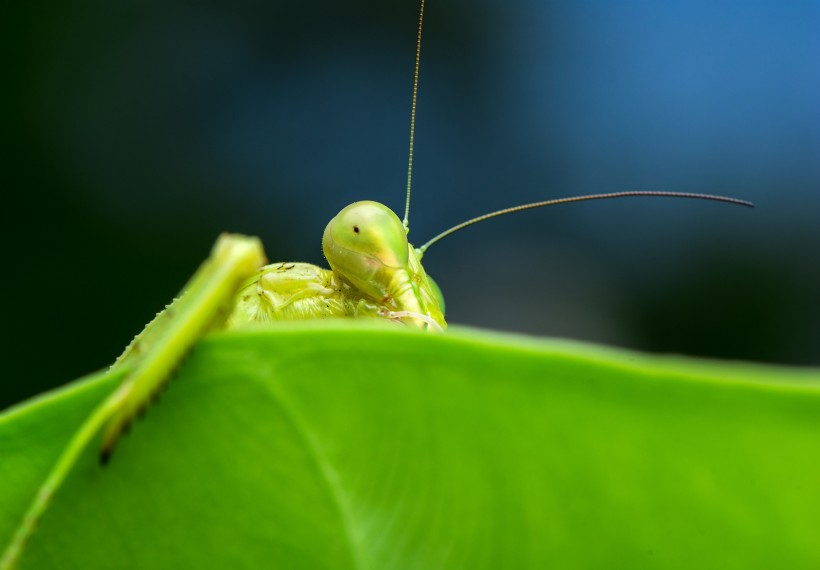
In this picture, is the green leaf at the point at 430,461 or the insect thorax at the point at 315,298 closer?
the green leaf at the point at 430,461

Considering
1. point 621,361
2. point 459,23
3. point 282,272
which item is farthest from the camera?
point 459,23

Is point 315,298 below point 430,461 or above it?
below

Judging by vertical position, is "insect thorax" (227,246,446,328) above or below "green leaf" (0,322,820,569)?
below

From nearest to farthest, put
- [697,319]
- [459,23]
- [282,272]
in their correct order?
[282,272] → [697,319] → [459,23]

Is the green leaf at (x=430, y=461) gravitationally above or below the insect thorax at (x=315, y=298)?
above

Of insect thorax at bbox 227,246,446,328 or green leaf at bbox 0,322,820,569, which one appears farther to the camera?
insect thorax at bbox 227,246,446,328

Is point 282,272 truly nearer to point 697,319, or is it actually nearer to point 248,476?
point 248,476

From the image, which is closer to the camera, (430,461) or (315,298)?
(430,461)

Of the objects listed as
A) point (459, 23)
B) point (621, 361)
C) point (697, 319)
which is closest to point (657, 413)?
point (621, 361)
